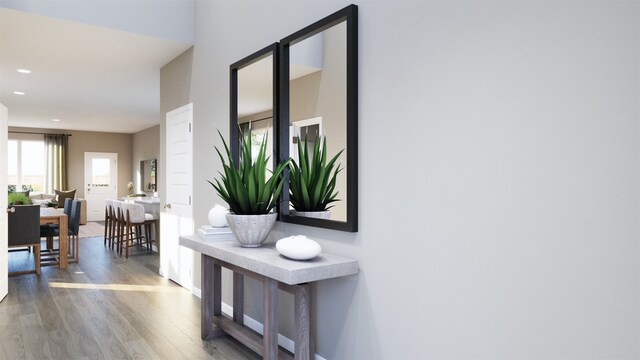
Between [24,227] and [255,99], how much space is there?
3542 mm

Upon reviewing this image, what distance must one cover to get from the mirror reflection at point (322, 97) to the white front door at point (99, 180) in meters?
10.6

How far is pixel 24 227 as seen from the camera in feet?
15.7

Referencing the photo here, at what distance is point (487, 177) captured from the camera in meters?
1.60

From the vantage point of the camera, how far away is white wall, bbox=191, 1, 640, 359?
1.29 meters

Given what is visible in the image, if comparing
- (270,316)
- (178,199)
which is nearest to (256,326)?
(270,316)

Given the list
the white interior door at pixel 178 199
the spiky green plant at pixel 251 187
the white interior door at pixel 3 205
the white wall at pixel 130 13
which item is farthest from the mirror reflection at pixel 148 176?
the spiky green plant at pixel 251 187

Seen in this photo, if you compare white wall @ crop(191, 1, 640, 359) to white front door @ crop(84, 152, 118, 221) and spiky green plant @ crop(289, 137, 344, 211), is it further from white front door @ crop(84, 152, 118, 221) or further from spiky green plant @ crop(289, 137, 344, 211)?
white front door @ crop(84, 152, 118, 221)

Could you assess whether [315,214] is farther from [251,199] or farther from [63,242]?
[63,242]

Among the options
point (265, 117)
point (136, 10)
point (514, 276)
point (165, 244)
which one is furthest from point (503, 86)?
point (165, 244)

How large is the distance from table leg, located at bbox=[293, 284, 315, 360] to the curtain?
1080cm

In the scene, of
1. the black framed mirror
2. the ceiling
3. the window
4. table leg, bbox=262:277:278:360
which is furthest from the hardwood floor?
the window

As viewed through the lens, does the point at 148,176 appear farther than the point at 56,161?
Yes

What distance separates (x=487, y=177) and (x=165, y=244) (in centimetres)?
401

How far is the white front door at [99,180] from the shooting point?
1143 cm
